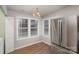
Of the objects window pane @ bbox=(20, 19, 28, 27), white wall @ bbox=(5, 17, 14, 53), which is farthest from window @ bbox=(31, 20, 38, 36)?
white wall @ bbox=(5, 17, 14, 53)

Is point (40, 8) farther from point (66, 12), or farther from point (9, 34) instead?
point (9, 34)

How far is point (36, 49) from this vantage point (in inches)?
61.8

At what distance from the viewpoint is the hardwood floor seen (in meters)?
1.53

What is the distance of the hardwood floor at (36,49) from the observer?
1529 millimetres

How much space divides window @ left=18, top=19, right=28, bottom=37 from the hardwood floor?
0.24m

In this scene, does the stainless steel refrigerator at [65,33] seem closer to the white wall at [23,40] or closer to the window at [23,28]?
the white wall at [23,40]

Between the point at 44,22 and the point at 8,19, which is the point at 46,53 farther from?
the point at 8,19

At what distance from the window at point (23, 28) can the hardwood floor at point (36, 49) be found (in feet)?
0.80

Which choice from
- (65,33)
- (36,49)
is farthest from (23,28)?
(65,33)

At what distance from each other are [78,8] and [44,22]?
1.97 ft

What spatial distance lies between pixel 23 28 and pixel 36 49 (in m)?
0.43

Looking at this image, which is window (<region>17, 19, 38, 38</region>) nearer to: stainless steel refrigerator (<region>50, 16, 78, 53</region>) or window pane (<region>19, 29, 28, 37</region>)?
window pane (<region>19, 29, 28, 37</region>)

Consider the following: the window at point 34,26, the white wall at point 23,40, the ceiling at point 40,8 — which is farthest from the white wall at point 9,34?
the window at point 34,26
